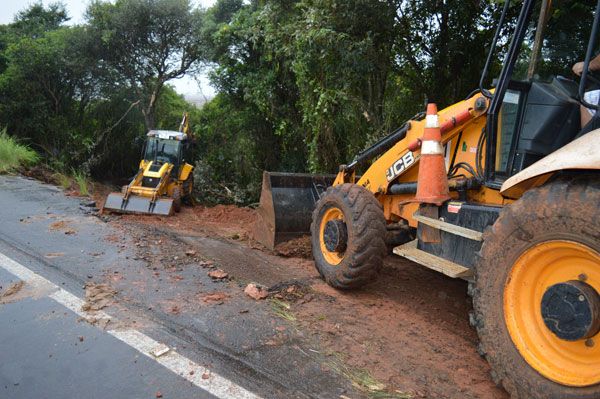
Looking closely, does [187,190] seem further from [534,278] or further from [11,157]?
[534,278]

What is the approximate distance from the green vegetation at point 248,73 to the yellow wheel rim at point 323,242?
2140 millimetres

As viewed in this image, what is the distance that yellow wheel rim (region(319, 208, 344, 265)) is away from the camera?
16.5ft

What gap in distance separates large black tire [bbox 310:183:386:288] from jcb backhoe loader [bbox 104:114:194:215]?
706cm

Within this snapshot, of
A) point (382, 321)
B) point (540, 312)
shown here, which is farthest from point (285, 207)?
point (540, 312)

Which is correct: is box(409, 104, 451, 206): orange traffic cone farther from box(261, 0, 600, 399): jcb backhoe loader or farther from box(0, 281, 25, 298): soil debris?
box(0, 281, 25, 298): soil debris

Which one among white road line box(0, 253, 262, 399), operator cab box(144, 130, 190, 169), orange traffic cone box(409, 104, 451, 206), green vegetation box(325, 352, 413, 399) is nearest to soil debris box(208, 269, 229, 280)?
white road line box(0, 253, 262, 399)

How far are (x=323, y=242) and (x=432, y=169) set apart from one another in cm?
170

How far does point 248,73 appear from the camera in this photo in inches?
577

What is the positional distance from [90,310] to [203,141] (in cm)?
1567

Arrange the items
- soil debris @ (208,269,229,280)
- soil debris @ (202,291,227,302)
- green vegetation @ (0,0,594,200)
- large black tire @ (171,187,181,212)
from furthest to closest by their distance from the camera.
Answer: large black tire @ (171,187,181,212) → green vegetation @ (0,0,594,200) → soil debris @ (208,269,229,280) → soil debris @ (202,291,227,302)

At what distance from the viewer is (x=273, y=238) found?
6.72m

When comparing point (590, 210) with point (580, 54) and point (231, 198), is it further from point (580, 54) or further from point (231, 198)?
point (231, 198)

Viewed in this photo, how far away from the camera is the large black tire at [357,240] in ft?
14.7

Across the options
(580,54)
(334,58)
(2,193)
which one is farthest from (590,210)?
(2,193)
